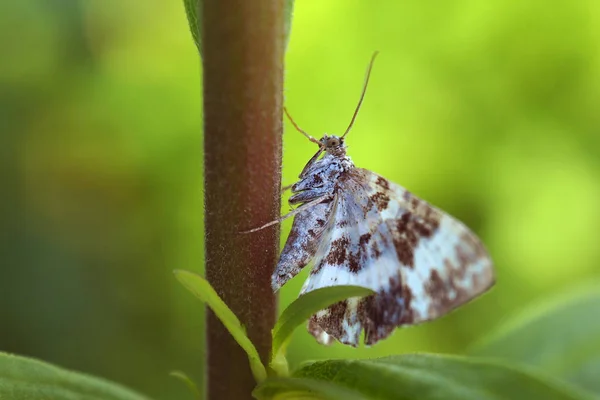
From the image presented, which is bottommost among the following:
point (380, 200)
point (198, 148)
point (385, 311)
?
point (385, 311)

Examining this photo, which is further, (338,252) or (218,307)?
(338,252)

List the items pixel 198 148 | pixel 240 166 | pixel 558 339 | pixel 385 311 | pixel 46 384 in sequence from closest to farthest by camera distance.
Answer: pixel 240 166, pixel 46 384, pixel 558 339, pixel 385 311, pixel 198 148

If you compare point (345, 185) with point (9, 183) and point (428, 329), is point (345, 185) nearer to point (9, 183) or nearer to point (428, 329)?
point (428, 329)

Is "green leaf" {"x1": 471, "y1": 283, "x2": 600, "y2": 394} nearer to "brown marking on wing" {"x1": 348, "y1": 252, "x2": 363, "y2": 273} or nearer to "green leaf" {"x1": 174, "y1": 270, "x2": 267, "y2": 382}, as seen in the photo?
"brown marking on wing" {"x1": 348, "y1": 252, "x2": 363, "y2": 273}

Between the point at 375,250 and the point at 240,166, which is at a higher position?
the point at 375,250

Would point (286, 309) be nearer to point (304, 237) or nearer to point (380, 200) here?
point (304, 237)

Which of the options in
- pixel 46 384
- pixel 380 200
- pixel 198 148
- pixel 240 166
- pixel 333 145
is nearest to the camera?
pixel 240 166

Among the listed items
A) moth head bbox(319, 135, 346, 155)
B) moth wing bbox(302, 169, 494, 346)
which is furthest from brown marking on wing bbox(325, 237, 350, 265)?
moth head bbox(319, 135, 346, 155)

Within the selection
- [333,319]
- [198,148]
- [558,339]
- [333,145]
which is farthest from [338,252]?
[198,148]
